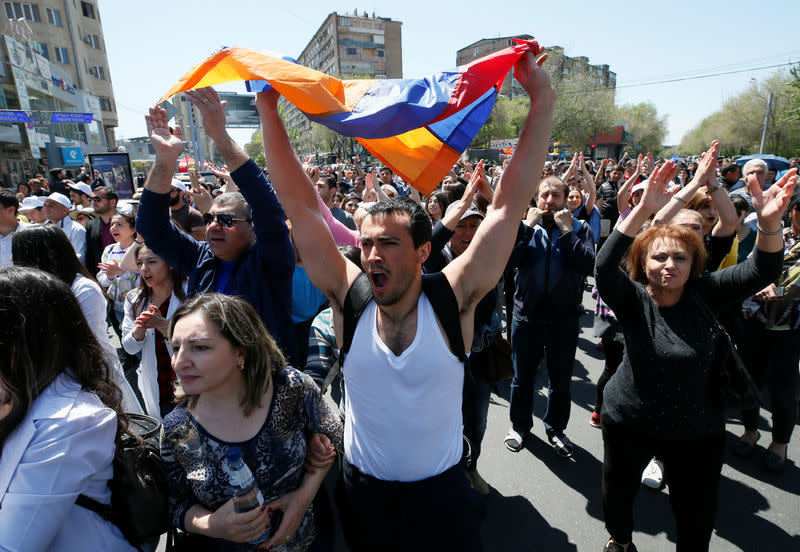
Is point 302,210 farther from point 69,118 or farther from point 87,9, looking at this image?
point 87,9

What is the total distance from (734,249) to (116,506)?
14.1ft

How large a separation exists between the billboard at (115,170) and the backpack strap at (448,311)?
13006 mm

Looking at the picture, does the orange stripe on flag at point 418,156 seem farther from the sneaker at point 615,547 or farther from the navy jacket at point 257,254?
the sneaker at point 615,547

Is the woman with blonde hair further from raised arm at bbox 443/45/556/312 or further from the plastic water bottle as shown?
raised arm at bbox 443/45/556/312

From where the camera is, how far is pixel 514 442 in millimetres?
3574

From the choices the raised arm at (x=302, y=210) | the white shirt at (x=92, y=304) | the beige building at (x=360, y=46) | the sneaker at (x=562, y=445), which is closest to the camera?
the raised arm at (x=302, y=210)

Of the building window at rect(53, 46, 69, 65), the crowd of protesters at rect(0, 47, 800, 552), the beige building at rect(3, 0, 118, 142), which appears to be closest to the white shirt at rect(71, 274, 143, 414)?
the crowd of protesters at rect(0, 47, 800, 552)

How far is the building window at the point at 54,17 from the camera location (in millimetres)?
39000

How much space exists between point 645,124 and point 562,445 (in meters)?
70.2

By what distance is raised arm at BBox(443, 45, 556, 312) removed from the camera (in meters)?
1.68

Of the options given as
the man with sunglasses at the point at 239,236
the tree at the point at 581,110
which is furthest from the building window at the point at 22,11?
the man with sunglasses at the point at 239,236

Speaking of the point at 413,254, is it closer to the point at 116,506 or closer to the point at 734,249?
the point at 116,506

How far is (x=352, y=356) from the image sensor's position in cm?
164

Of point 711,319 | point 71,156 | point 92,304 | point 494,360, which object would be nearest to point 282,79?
point 92,304
